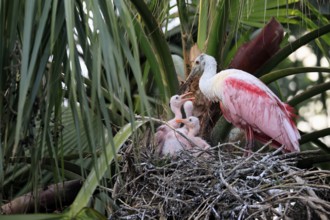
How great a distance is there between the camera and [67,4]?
2.66 meters

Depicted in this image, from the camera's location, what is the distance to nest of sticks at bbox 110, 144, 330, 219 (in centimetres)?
324

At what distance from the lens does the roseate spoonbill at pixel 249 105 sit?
4.75m

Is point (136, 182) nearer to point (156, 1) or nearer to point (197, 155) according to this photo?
point (197, 155)

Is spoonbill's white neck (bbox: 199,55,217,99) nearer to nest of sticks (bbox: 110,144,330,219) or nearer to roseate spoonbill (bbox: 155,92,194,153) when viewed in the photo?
roseate spoonbill (bbox: 155,92,194,153)

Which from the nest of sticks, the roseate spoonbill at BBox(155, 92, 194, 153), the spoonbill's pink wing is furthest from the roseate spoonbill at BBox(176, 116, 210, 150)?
the nest of sticks

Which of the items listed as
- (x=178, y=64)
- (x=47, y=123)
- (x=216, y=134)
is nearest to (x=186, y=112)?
(x=216, y=134)

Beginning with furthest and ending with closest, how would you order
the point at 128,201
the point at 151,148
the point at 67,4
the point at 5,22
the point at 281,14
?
the point at 281,14
the point at 151,148
the point at 128,201
the point at 5,22
the point at 67,4

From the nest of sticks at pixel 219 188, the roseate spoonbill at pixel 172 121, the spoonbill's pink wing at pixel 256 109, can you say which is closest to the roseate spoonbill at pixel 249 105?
the spoonbill's pink wing at pixel 256 109

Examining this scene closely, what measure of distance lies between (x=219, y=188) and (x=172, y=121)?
1348mm

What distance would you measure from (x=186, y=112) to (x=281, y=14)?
102 centimetres

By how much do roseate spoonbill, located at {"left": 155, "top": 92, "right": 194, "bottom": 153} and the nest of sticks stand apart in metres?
0.39

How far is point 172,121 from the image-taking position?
4.87 meters

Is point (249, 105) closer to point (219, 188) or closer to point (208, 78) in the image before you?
point (208, 78)

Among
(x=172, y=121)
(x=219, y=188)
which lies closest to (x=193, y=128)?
(x=172, y=121)
